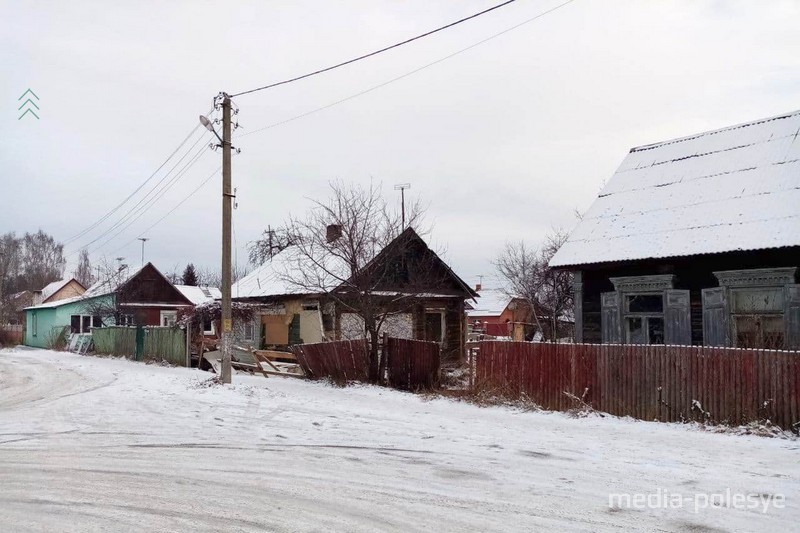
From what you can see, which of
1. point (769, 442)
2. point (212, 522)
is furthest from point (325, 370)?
point (212, 522)

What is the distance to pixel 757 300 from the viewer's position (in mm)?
15172

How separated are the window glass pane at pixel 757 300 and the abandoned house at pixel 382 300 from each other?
8081 mm

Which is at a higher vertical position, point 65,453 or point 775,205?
point 775,205

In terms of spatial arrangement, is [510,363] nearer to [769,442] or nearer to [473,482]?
[769,442]

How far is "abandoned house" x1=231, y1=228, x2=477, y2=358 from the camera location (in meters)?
19.4

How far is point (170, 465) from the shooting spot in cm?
853

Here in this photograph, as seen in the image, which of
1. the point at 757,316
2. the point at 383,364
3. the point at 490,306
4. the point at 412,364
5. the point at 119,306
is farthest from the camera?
the point at 490,306

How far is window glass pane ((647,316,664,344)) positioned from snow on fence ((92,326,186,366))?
695 inches

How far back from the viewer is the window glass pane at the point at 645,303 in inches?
667

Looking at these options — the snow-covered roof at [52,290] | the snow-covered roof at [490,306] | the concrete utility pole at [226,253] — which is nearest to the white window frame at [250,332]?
the concrete utility pole at [226,253]

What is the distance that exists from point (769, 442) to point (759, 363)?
5.04 feet

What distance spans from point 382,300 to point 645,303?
6902 mm

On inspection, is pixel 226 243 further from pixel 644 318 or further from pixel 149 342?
pixel 149 342
